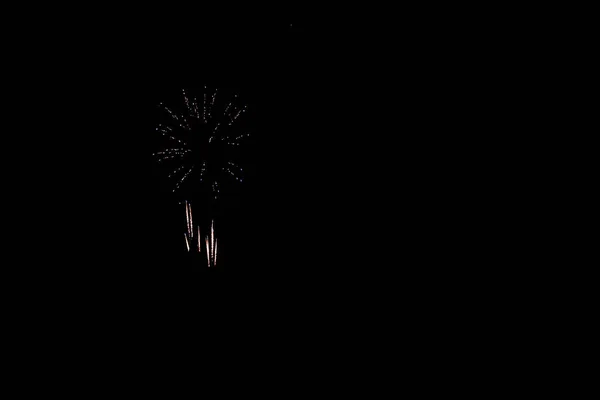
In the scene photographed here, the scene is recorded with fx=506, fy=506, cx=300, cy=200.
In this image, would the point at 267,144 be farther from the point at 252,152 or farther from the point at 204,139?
the point at 204,139

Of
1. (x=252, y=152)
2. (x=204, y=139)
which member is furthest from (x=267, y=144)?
(x=204, y=139)

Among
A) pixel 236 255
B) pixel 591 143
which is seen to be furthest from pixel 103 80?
pixel 591 143

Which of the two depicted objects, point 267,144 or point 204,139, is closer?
point 204,139

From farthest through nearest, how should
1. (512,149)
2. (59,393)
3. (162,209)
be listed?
(162,209) < (512,149) < (59,393)

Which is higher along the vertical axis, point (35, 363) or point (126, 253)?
point (126, 253)

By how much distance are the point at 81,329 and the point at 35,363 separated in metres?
0.26

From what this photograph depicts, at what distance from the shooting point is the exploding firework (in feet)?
7.74

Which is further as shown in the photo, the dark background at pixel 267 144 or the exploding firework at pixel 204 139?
the dark background at pixel 267 144

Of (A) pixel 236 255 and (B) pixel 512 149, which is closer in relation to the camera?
(B) pixel 512 149

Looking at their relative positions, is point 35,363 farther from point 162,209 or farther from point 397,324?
point 397,324

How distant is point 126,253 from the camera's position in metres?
2.69

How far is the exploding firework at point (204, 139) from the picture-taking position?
7.74 ft

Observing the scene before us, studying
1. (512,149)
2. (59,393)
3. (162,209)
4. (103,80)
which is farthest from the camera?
(162,209)

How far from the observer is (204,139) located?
2.34 m
